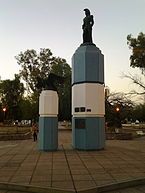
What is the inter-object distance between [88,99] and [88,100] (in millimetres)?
59

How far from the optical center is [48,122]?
2005cm

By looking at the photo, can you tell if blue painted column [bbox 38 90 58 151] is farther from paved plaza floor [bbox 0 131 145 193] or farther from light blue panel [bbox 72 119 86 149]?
paved plaza floor [bbox 0 131 145 193]

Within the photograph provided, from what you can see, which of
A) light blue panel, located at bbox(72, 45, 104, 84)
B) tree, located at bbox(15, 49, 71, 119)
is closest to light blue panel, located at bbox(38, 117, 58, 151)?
light blue panel, located at bbox(72, 45, 104, 84)

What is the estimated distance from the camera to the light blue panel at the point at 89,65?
20375 mm

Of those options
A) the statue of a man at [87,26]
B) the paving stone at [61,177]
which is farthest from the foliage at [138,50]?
the paving stone at [61,177]

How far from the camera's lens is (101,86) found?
68.3 ft

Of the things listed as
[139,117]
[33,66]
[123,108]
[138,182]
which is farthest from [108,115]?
[139,117]

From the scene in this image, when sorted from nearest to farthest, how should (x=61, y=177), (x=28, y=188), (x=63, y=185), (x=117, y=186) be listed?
(x=28, y=188) → (x=63, y=185) → (x=117, y=186) → (x=61, y=177)

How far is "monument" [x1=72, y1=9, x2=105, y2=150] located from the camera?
790 inches

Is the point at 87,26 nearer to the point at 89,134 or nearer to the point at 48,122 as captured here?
the point at 48,122

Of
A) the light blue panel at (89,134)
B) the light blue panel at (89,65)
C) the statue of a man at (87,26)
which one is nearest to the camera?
the light blue panel at (89,134)

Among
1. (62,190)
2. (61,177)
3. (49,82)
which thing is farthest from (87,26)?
(62,190)

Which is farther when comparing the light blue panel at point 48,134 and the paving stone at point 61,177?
the light blue panel at point 48,134

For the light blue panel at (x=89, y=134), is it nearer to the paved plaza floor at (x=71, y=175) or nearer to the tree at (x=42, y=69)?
the paved plaza floor at (x=71, y=175)
